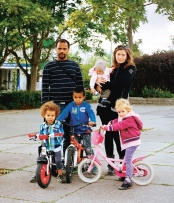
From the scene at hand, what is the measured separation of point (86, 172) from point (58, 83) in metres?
1.33

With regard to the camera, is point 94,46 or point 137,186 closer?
point 137,186

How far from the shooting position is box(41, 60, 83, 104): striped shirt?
6188mm

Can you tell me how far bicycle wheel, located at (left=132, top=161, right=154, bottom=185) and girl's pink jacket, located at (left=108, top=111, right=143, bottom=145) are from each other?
0.38 meters

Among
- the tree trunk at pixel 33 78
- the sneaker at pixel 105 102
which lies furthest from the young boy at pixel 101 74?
the tree trunk at pixel 33 78

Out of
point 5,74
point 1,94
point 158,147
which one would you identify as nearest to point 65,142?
point 158,147

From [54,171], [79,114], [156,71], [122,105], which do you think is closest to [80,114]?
[79,114]

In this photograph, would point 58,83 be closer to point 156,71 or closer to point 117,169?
point 117,169

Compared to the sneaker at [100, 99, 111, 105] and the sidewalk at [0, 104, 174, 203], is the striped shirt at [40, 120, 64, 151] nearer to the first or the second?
the sidewalk at [0, 104, 174, 203]

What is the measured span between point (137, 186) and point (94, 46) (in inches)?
905

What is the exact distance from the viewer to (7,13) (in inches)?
766

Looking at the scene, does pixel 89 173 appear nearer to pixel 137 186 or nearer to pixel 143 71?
pixel 137 186

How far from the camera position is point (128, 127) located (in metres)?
5.50

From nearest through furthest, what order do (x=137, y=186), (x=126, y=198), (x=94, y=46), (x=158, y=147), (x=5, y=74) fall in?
(x=126, y=198), (x=137, y=186), (x=158, y=147), (x=94, y=46), (x=5, y=74)

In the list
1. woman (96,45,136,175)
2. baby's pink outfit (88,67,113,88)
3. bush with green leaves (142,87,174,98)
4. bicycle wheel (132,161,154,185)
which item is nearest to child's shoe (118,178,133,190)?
bicycle wheel (132,161,154,185)
